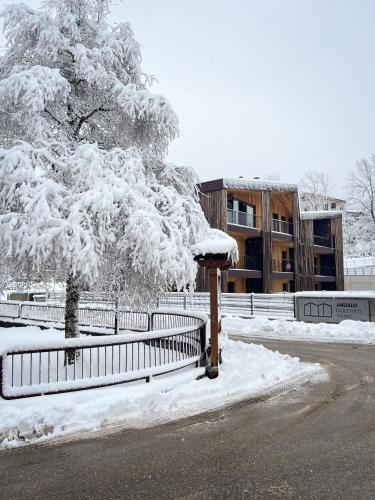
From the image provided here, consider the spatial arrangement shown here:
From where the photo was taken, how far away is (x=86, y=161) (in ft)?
27.2

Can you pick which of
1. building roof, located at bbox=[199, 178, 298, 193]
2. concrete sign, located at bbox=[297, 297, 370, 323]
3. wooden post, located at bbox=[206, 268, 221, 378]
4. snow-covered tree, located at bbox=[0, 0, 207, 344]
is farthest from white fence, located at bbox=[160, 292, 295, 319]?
wooden post, located at bbox=[206, 268, 221, 378]

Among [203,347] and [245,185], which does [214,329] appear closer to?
[203,347]

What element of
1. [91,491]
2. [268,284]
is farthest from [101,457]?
[268,284]

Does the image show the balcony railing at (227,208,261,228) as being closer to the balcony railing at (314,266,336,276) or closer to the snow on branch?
the balcony railing at (314,266,336,276)

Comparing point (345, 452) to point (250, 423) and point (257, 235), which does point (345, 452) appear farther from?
point (257, 235)

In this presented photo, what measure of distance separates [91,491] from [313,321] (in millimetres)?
16224

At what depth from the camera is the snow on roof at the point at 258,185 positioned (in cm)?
2714

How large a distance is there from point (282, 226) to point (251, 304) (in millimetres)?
13696

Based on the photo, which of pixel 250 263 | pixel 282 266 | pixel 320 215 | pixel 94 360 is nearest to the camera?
pixel 94 360

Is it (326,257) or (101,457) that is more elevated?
(326,257)

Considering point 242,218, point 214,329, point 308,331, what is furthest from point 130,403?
point 242,218

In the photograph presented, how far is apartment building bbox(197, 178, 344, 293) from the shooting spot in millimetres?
27312

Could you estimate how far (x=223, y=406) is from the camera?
21.3 feet

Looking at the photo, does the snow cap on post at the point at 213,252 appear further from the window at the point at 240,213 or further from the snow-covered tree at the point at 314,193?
the snow-covered tree at the point at 314,193
